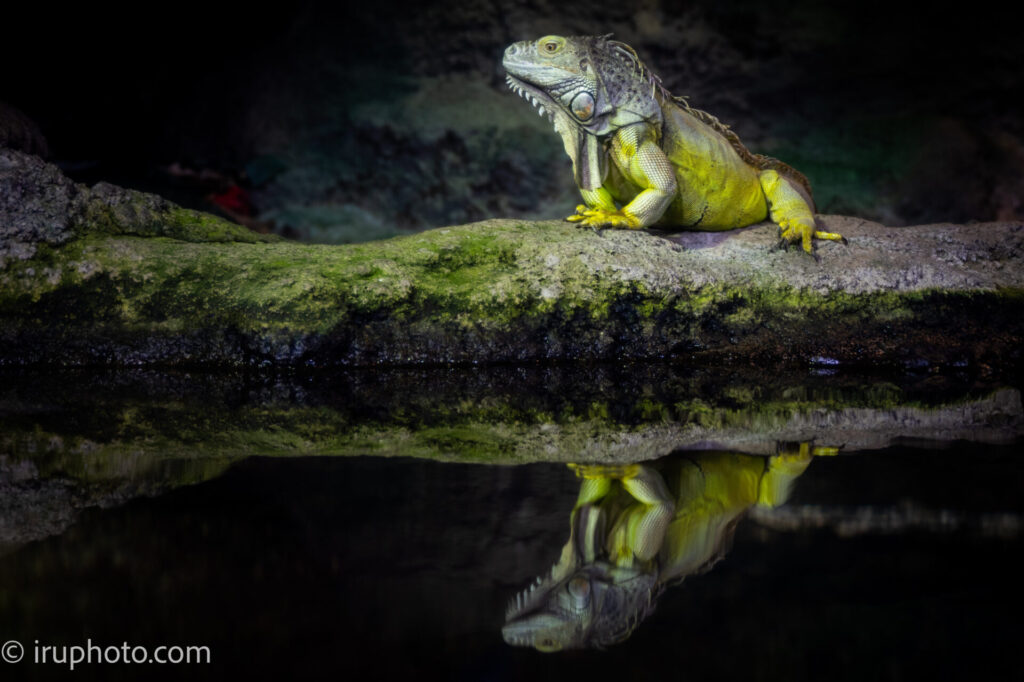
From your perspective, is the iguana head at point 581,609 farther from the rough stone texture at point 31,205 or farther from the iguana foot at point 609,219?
the rough stone texture at point 31,205

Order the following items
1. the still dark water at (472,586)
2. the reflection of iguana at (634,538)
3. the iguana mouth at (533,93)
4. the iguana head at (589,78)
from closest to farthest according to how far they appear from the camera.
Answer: the still dark water at (472,586) < the reflection of iguana at (634,538) < the iguana head at (589,78) < the iguana mouth at (533,93)

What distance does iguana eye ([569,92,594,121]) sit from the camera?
417 centimetres

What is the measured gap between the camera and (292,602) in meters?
1.38

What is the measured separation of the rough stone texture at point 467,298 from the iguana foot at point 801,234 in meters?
0.06

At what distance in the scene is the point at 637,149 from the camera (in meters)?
4.20

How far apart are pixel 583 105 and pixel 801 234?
148 centimetres

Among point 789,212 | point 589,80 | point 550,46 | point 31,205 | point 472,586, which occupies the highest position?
point 550,46

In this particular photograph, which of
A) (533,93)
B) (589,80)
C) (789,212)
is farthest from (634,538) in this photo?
(789,212)

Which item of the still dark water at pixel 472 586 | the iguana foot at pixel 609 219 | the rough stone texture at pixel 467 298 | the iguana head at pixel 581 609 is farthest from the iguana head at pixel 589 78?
the iguana head at pixel 581 609

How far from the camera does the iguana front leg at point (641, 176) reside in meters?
4.17

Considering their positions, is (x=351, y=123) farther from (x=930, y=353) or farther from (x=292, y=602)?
(x=292, y=602)

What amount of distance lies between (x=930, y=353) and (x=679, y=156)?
1.78m

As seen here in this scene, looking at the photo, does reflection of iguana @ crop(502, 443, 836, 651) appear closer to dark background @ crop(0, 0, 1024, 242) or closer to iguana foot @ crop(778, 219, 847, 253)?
iguana foot @ crop(778, 219, 847, 253)

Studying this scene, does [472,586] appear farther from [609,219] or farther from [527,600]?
[609,219]
